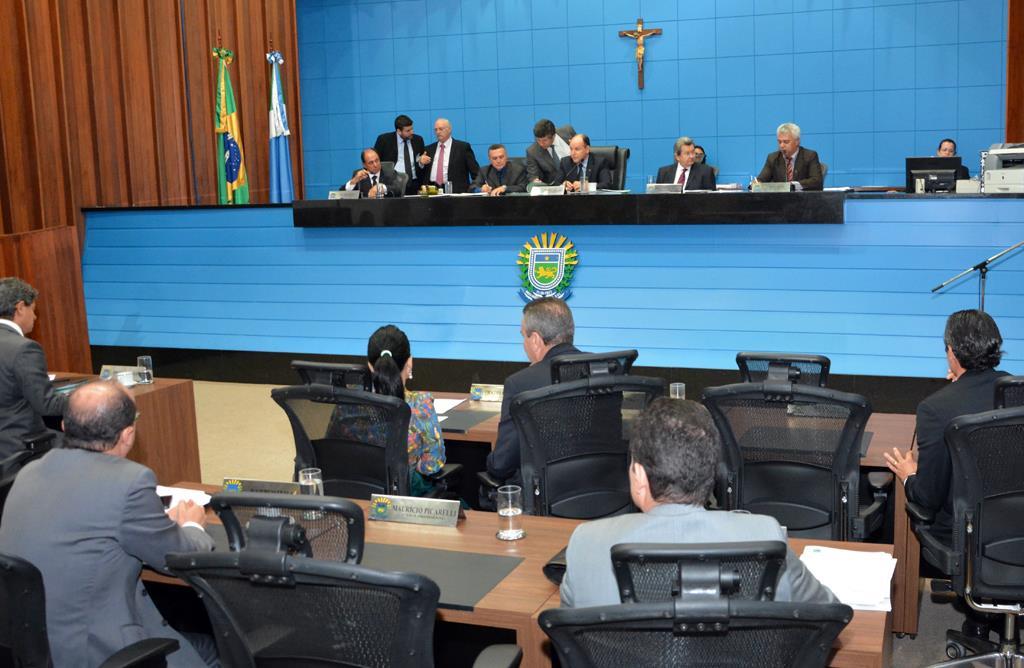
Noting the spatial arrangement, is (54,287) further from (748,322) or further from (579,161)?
(748,322)

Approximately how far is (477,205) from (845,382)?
268cm

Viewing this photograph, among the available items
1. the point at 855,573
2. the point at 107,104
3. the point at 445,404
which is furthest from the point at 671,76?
the point at 855,573

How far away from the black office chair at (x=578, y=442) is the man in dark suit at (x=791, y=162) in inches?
187

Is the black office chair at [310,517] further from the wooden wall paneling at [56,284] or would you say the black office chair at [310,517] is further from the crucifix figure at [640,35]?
the crucifix figure at [640,35]

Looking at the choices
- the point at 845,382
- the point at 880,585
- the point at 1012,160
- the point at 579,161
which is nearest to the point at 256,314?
the point at 579,161

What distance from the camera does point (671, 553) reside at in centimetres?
168

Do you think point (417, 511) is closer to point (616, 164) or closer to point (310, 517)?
point (310, 517)

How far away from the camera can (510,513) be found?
9.34ft

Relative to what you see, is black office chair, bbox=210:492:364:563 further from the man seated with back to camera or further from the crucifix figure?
the crucifix figure

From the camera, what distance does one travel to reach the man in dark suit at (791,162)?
308 inches

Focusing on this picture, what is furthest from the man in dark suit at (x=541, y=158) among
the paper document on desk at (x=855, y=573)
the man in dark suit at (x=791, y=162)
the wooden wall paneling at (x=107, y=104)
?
the paper document on desk at (x=855, y=573)

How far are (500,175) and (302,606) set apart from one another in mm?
7012

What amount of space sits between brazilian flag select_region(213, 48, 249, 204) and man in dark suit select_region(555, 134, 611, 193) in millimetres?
3312

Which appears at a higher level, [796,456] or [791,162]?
[791,162]
